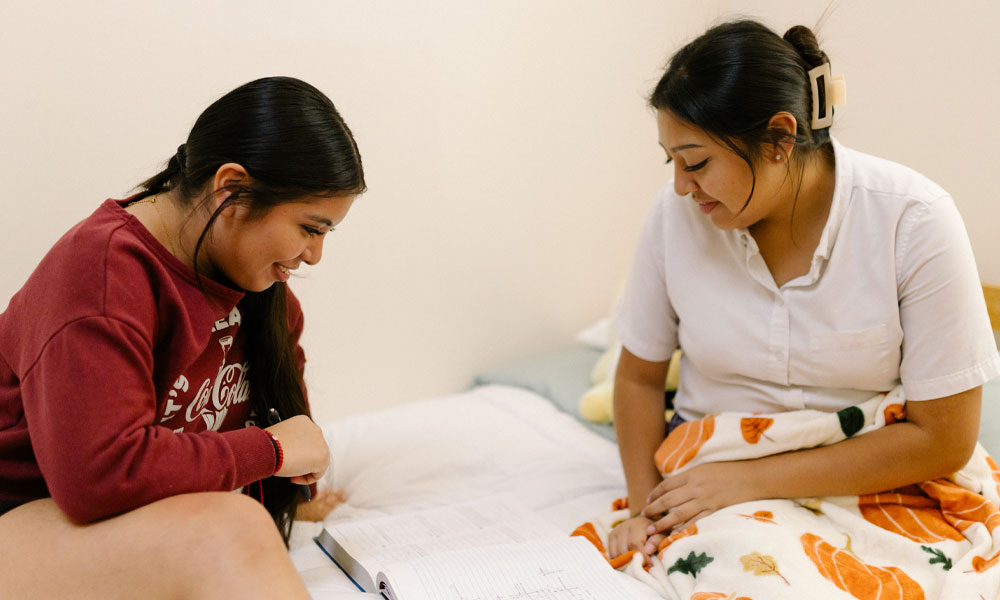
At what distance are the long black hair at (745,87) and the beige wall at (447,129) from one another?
1.84 feet

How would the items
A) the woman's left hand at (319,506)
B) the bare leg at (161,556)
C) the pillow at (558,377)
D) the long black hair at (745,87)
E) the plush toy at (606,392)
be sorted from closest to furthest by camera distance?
the bare leg at (161,556) → the long black hair at (745,87) → the woman's left hand at (319,506) → the plush toy at (606,392) → the pillow at (558,377)

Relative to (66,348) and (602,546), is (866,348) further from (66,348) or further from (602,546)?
(66,348)

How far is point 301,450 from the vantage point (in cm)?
96

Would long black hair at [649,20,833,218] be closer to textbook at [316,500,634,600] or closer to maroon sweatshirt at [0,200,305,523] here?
textbook at [316,500,634,600]

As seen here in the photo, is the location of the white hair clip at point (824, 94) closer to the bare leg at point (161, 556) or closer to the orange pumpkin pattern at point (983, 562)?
the orange pumpkin pattern at point (983, 562)

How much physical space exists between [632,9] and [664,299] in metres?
0.92

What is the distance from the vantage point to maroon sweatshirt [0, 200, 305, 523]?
2.61 ft

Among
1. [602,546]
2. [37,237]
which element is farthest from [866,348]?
[37,237]

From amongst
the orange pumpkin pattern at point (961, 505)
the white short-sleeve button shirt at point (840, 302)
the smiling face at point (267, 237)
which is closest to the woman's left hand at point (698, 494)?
the white short-sleeve button shirt at point (840, 302)

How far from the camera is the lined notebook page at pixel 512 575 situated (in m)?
0.95

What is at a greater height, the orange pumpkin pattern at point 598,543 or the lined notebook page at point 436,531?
the lined notebook page at point 436,531

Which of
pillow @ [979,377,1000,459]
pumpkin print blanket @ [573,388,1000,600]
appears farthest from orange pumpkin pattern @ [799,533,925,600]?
pillow @ [979,377,1000,459]

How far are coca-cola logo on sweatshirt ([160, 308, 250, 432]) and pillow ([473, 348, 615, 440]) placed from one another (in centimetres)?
74

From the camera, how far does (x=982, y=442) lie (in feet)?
3.96
